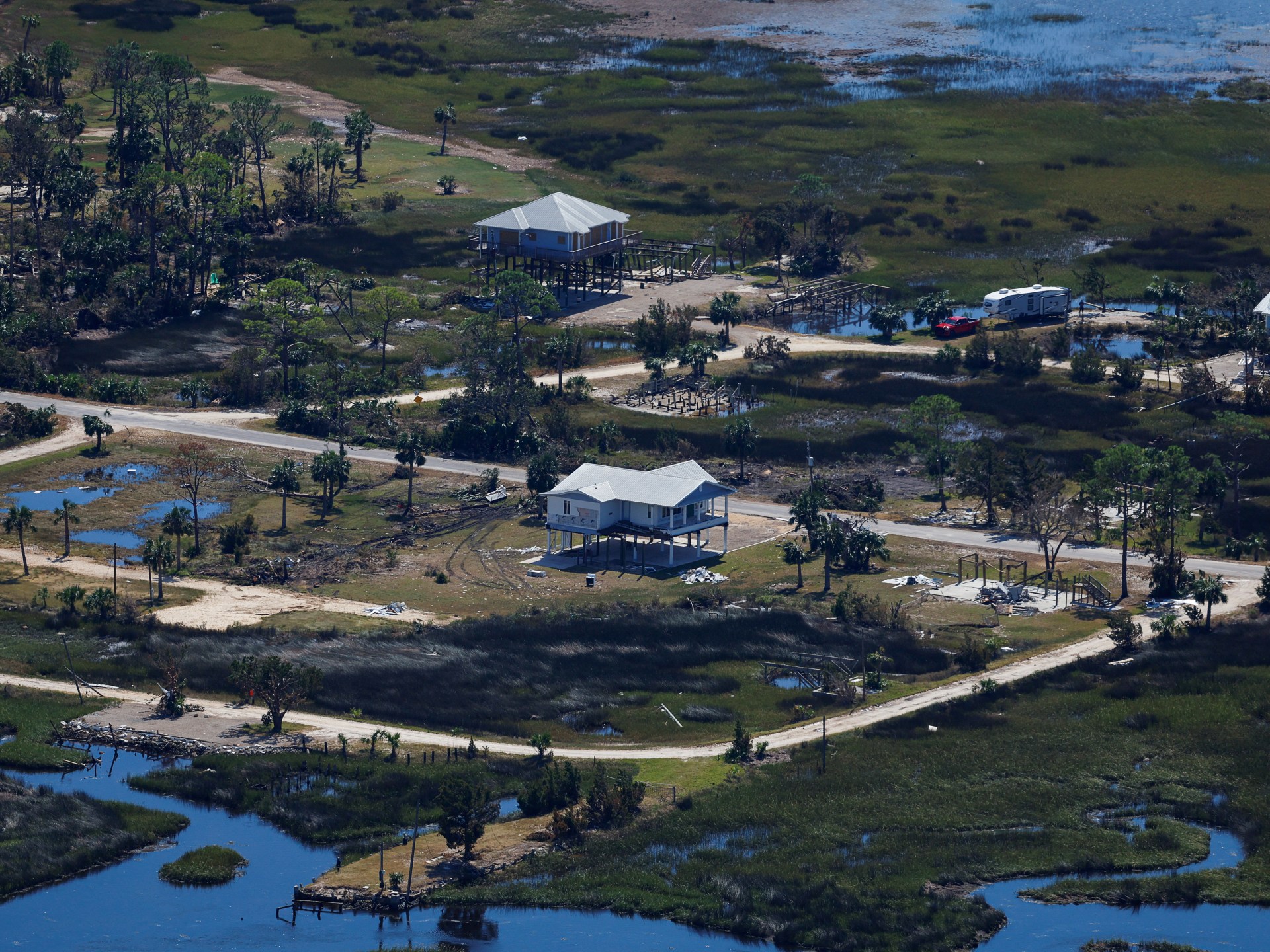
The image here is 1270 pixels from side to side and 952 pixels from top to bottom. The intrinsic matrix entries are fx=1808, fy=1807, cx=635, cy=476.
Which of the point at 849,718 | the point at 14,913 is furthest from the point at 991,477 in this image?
the point at 14,913

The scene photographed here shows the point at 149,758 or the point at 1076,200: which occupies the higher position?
the point at 1076,200

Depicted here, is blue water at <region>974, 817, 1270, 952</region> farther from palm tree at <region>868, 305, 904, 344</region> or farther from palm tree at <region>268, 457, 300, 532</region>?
palm tree at <region>868, 305, 904, 344</region>

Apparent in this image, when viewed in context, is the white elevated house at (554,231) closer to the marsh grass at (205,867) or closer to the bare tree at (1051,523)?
the bare tree at (1051,523)

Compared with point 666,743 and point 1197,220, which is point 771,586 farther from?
point 1197,220

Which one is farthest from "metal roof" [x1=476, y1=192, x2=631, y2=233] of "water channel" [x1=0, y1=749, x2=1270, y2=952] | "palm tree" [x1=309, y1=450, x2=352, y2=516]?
"water channel" [x1=0, y1=749, x2=1270, y2=952]

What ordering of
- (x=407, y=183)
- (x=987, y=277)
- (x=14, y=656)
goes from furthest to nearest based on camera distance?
(x=407, y=183) < (x=987, y=277) < (x=14, y=656)

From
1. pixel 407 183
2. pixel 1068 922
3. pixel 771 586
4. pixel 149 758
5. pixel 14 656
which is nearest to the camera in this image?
pixel 1068 922

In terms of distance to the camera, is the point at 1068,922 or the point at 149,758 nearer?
the point at 1068,922

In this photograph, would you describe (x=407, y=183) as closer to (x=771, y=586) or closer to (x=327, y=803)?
(x=771, y=586)
